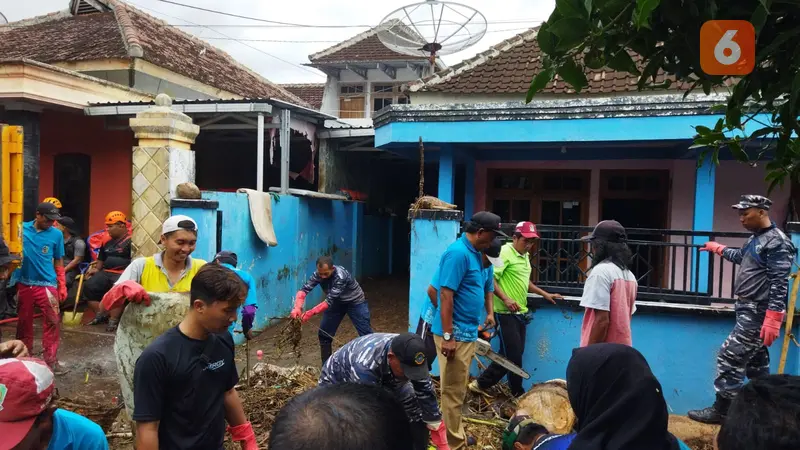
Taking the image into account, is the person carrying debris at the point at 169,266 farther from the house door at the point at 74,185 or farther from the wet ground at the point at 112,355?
the house door at the point at 74,185

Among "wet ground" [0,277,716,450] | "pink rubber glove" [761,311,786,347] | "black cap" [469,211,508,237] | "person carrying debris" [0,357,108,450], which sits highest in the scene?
"black cap" [469,211,508,237]

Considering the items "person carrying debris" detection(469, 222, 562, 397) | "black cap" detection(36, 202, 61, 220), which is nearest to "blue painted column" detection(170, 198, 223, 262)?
"black cap" detection(36, 202, 61, 220)

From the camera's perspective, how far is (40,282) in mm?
5898

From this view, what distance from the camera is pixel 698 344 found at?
18.0 ft

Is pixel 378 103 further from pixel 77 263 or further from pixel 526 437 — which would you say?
pixel 526 437

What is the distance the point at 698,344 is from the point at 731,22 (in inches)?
190

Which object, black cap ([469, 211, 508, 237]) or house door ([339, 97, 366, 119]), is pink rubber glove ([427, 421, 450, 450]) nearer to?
black cap ([469, 211, 508, 237])

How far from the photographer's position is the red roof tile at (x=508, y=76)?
28.7ft

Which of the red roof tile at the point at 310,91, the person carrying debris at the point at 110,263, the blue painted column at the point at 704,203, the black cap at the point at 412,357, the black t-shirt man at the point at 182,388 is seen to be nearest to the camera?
the black t-shirt man at the point at 182,388

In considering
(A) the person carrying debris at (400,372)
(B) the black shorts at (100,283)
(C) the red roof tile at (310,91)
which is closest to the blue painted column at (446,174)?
(B) the black shorts at (100,283)

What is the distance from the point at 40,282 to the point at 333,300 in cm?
309

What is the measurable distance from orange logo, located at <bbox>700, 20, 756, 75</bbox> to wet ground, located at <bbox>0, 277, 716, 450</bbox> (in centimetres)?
412

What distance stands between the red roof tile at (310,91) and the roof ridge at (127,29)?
9.69 metres

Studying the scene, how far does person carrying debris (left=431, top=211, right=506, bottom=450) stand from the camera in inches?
165
